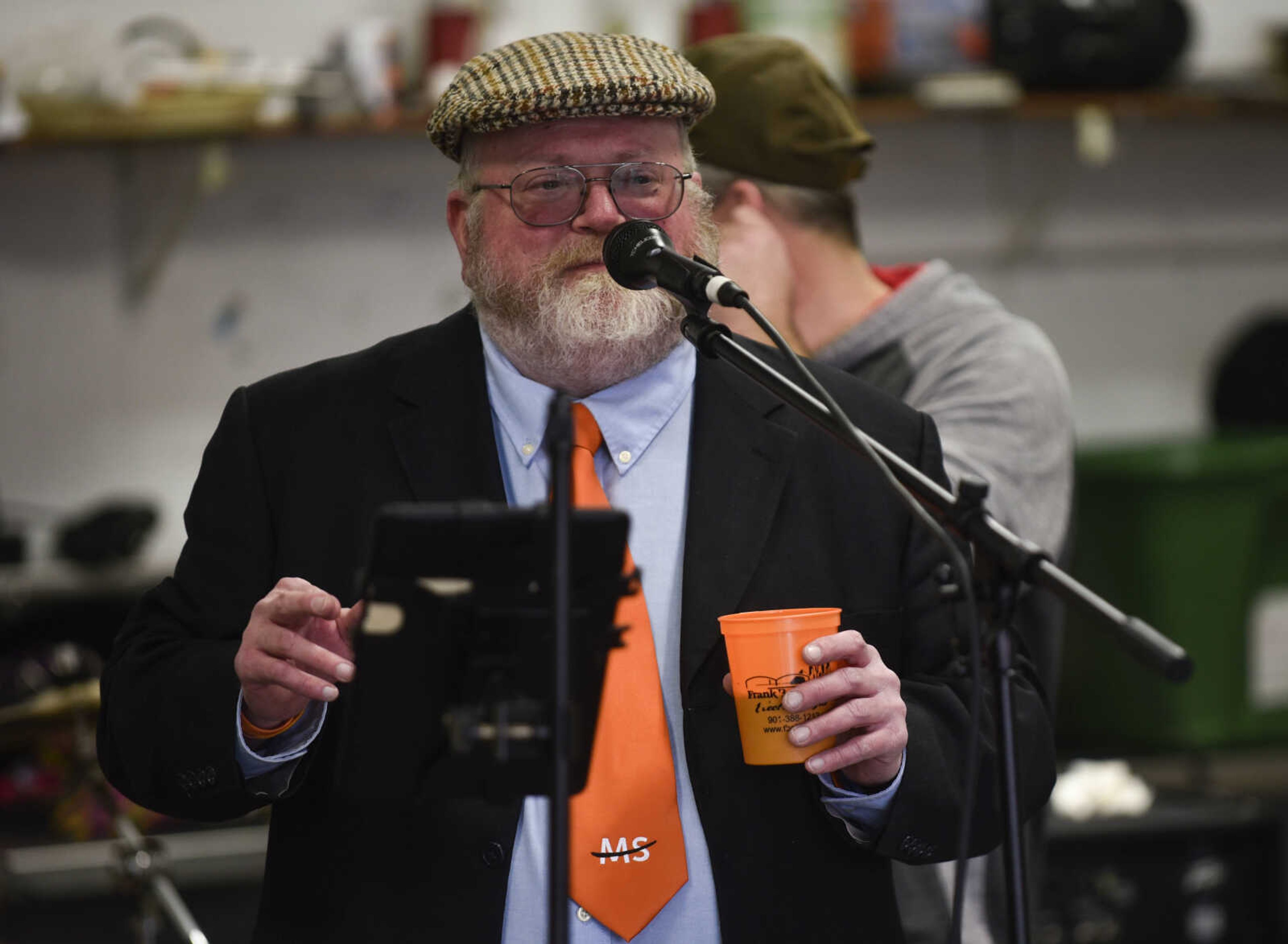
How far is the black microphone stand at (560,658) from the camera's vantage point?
1.03 m

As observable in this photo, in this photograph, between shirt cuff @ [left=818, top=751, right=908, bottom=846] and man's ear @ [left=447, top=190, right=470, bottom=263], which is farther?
man's ear @ [left=447, top=190, right=470, bottom=263]

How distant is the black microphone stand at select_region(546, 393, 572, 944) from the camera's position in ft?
3.38

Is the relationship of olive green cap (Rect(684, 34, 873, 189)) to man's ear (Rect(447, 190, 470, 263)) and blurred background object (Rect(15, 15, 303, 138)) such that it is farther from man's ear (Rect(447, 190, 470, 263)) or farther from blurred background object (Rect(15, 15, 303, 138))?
blurred background object (Rect(15, 15, 303, 138))

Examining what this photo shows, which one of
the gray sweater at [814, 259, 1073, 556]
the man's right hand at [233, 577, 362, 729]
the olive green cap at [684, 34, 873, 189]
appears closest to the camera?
the man's right hand at [233, 577, 362, 729]

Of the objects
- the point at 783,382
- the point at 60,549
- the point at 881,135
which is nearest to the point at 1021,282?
the point at 881,135

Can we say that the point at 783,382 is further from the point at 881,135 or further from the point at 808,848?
the point at 881,135

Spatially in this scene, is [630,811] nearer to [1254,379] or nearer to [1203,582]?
[1203,582]

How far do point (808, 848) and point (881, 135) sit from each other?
282 cm

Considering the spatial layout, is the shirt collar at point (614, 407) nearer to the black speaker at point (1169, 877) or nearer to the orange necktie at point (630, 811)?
the orange necktie at point (630, 811)

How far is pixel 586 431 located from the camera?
151 cm

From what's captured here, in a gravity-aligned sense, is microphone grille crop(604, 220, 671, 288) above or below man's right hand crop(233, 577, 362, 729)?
above

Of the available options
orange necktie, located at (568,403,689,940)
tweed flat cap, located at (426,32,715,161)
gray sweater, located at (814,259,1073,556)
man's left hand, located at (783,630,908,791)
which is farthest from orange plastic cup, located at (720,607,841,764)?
gray sweater, located at (814,259,1073,556)

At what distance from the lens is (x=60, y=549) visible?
11.2 ft

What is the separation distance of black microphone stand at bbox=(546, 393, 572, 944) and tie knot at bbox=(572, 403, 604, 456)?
1.47 ft
